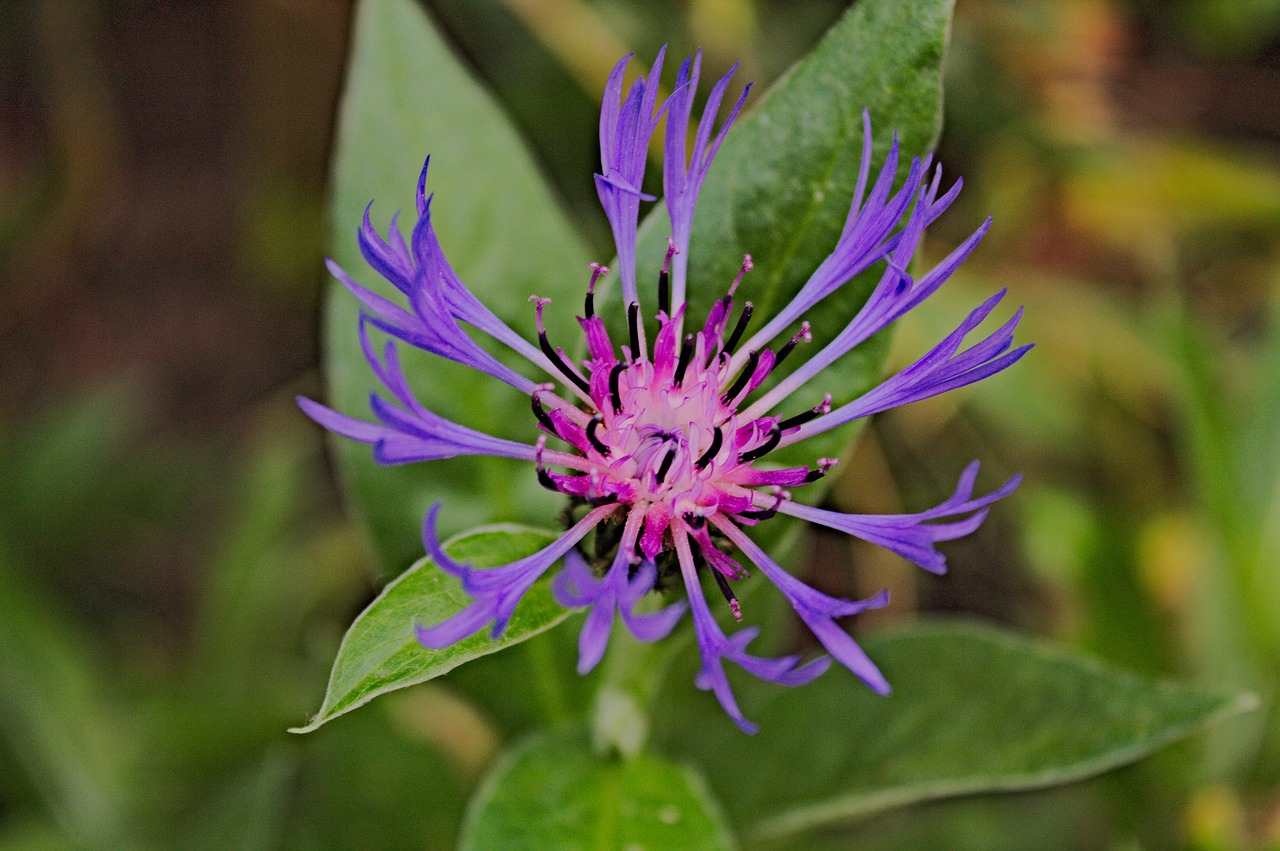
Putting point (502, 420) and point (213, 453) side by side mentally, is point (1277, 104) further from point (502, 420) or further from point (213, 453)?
point (213, 453)

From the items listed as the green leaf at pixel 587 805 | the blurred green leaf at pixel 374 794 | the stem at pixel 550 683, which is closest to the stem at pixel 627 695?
the green leaf at pixel 587 805

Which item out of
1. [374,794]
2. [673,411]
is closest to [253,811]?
[374,794]

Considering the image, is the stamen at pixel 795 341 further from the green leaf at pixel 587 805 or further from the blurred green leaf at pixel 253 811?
the blurred green leaf at pixel 253 811

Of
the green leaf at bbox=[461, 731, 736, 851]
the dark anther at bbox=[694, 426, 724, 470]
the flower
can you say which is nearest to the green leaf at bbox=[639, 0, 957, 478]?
the flower

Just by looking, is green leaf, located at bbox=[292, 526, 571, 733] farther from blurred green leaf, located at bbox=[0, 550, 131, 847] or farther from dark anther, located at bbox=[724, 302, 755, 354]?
blurred green leaf, located at bbox=[0, 550, 131, 847]

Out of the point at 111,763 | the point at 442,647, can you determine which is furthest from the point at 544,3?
the point at 442,647

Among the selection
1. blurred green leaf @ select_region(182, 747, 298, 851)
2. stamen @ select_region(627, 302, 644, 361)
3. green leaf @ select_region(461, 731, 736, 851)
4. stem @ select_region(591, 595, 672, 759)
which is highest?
stamen @ select_region(627, 302, 644, 361)
